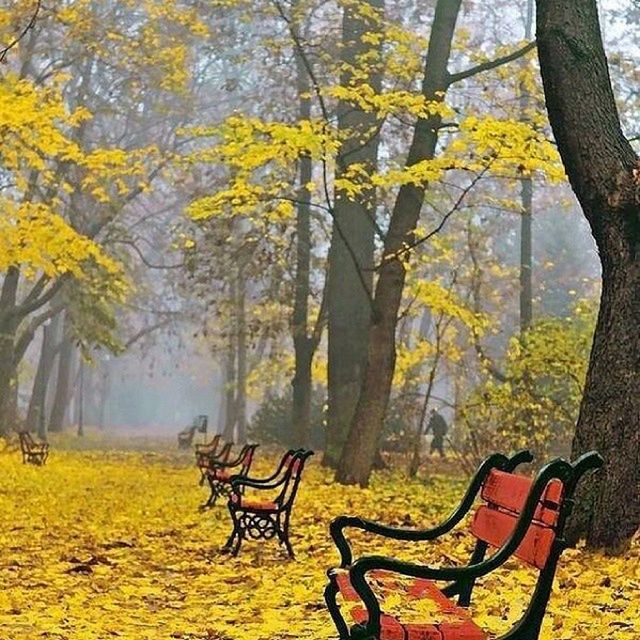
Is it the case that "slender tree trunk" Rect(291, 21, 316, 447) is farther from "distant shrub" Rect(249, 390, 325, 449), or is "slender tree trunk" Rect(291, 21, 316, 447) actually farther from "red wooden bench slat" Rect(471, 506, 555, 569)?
"red wooden bench slat" Rect(471, 506, 555, 569)

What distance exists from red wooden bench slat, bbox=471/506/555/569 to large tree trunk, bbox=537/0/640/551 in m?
2.95

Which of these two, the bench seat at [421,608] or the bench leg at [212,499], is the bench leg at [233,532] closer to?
the bench leg at [212,499]

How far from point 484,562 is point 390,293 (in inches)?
413

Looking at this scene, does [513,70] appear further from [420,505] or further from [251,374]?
[251,374]

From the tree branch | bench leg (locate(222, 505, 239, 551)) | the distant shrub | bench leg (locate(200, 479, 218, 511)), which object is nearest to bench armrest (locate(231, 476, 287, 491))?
bench leg (locate(222, 505, 239, 551))

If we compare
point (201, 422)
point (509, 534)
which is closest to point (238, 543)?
point (509, 534)

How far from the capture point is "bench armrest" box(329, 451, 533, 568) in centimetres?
450

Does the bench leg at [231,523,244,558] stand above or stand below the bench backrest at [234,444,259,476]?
below

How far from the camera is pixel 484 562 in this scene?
3775 mm

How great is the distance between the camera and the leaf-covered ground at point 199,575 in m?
5.65

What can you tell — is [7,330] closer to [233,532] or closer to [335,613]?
[233,532]

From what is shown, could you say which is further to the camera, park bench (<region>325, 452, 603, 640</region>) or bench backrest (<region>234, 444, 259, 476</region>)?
bench backrest (<region>234, 444, 259, 476</region>)

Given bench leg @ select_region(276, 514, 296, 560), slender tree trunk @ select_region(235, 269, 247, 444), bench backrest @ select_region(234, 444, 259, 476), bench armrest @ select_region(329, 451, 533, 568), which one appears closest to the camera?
bench armrest @ select_region(329, 451, 533, 568)

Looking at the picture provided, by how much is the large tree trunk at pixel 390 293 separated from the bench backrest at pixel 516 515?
363 inches
